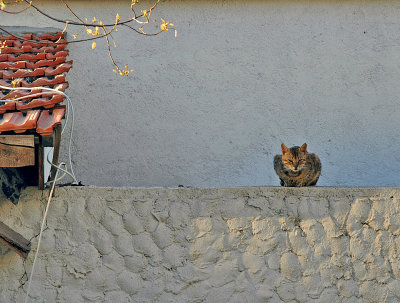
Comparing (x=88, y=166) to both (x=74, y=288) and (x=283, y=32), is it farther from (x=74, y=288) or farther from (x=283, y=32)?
(x=283, y=32)

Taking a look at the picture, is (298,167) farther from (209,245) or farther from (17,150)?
(17,150)

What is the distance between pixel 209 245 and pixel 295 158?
1517 mm

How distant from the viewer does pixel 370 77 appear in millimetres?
7379

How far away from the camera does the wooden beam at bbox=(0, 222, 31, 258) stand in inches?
197

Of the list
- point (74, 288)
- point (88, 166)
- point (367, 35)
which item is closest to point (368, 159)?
point (367, 35)

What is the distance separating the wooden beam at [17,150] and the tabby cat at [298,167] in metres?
2.67

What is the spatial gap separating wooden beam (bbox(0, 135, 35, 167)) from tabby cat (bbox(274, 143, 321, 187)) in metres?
2.67

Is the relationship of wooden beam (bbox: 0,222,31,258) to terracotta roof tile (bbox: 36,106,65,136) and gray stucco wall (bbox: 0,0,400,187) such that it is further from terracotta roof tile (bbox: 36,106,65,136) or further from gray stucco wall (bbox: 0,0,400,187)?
gray stucco wall (bbox: 0,0,400,187)

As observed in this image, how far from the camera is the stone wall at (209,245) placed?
17.1 feet

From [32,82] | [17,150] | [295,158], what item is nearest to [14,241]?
[17,150]

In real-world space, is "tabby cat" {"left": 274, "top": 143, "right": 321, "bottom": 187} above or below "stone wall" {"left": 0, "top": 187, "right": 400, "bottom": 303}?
above

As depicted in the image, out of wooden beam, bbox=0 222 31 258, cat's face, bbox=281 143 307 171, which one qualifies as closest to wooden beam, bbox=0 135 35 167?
wooden beam, bbox=0 222 31 258

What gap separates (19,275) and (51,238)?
16.0 inches

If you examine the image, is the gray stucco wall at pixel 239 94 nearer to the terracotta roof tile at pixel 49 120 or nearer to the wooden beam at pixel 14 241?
the wooden beam at pixel 14 241
